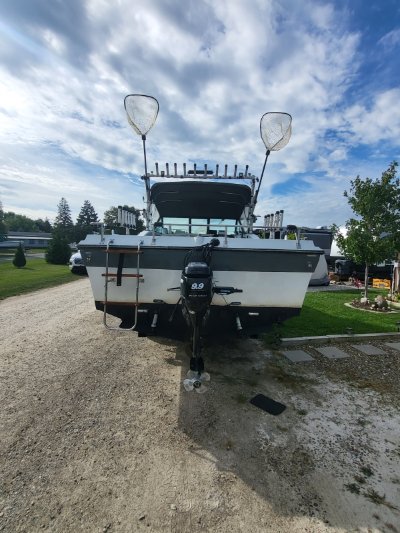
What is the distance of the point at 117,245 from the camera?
3650 millimetres

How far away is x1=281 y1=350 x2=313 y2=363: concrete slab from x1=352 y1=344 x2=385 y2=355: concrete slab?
115 centimetres

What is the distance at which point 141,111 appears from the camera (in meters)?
4.35

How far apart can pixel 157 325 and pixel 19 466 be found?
2.03m

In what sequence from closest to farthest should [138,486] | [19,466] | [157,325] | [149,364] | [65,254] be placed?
[138,486] → [19,466] → [157,325] → [149,364] → [65,254]

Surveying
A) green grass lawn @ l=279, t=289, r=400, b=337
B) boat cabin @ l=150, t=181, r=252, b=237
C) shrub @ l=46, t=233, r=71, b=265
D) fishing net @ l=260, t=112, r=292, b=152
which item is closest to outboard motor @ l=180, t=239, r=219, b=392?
boat cabin @ l=150, t=181, r=252, b=237

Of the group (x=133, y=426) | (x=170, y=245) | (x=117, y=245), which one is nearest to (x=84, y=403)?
(x=133, y=426)

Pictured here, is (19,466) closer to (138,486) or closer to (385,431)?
(138,486)

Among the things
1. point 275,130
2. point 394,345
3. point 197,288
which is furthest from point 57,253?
point 394,345

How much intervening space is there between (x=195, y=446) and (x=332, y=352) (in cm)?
351

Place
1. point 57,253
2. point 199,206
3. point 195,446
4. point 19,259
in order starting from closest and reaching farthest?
point 195,446, point 199,206, point 19,259, point 57,253

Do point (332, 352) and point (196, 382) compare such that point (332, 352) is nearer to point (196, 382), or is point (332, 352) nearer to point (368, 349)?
point (368, 349)

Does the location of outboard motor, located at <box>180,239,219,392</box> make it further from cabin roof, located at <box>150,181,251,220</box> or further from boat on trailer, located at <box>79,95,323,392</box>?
cabin roof, located at <box>150,181,251,220</box>

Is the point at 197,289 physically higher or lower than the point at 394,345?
higher

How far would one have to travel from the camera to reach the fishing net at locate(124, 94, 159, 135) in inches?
167
